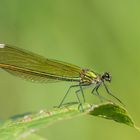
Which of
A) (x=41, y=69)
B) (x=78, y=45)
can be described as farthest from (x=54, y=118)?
(x=78, y=45)

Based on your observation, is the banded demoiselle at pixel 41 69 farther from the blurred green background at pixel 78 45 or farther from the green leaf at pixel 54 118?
the green leaf at pixel 54 118

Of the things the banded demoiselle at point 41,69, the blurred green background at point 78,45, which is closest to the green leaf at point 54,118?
the banded demoiselle at point 41,69

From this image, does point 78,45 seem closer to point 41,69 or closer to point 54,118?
point 41,69

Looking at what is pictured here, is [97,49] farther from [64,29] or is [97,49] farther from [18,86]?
[18,86]

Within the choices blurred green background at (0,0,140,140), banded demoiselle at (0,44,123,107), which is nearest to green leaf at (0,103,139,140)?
banded demoiselle at (0,44,123,107)

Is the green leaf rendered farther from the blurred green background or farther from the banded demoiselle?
the blurred green background

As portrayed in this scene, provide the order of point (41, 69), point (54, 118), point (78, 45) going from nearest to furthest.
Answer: point (54, 118)
point (41, 69)
point (78, 45)

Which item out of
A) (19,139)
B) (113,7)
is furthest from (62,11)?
(19,139)
